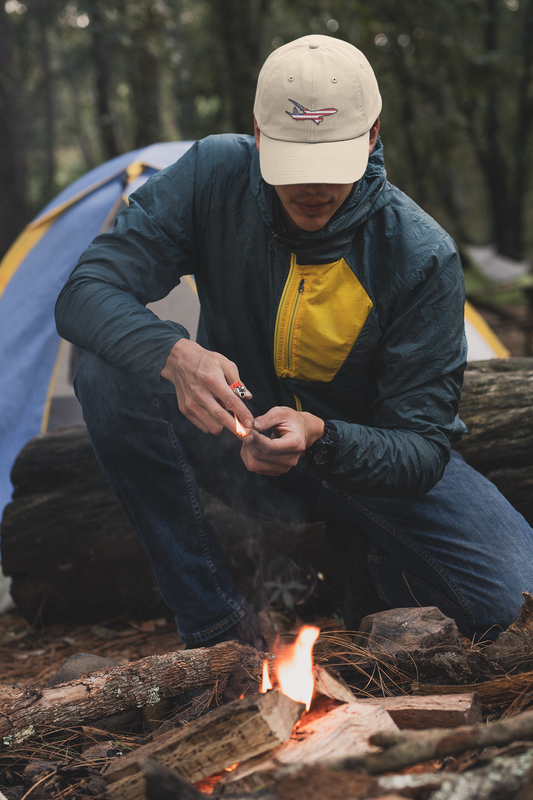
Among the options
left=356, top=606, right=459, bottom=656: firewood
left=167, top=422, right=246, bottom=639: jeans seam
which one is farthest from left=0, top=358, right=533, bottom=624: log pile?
left=356, top=606, right=459, bottom=656: firewood

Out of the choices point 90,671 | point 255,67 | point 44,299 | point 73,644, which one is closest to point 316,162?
point 90,671

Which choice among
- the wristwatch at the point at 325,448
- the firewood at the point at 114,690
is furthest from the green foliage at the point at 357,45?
the firewood at the point at 114,690

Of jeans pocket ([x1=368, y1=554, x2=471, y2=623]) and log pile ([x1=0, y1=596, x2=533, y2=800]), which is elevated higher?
Answer: log pile ([x1=0, y1=596, x2=533, y2=800])

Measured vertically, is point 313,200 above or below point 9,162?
below

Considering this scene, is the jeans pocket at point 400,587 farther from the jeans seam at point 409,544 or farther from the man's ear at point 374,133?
the man's ear at point 374,133

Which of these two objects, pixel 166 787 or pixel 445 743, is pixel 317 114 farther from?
pixel 166 787

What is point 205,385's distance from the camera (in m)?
1.83

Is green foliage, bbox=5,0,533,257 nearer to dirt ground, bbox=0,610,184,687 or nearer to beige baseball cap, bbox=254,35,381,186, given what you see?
beige baseball cap, bbox=254,35,381,186

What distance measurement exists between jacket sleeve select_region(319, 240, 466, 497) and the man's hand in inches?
6.6

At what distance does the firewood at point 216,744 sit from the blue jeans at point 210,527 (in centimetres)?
63

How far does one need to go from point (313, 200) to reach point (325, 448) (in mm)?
732

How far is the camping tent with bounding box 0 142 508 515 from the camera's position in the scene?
3.99 m

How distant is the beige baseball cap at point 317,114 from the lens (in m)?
1.80

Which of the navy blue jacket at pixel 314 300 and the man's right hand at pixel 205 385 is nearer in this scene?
the man's right hand at pixel 205 385
